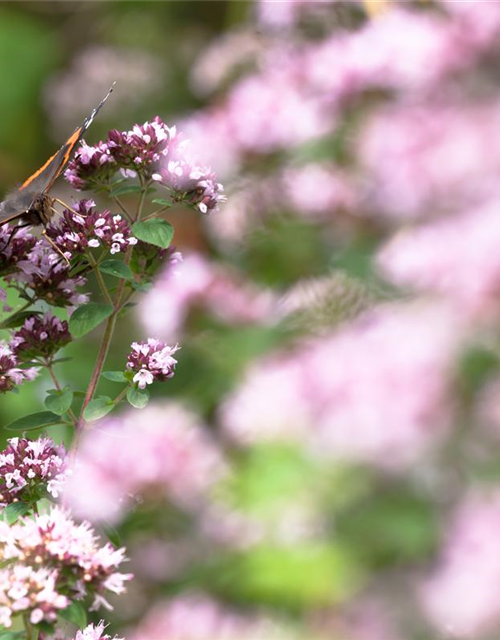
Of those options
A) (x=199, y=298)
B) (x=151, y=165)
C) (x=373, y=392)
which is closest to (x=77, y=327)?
(x=151, y=165)

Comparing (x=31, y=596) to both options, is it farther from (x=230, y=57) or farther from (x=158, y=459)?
(x=230, y=57)

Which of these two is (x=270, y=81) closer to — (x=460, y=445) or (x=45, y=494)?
(x=460, y=445)

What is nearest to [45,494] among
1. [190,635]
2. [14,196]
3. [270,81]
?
[14,196]

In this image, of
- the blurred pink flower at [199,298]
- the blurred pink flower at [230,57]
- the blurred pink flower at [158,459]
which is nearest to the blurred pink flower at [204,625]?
the blurred pink flower at [158,459]

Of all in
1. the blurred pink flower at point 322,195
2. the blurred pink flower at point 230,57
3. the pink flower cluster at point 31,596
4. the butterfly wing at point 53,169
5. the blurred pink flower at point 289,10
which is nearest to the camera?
the pink flower cluster at point 31,596

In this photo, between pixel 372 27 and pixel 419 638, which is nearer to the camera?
pixel 419 638

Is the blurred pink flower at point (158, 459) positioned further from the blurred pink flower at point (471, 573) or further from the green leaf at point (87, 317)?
the green leaf at point (87, 317)
